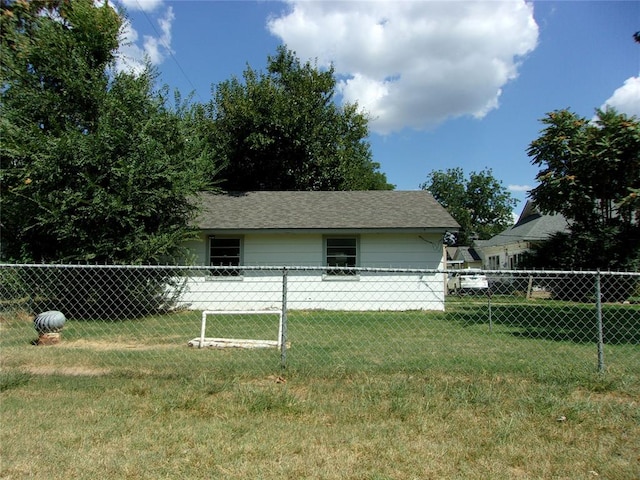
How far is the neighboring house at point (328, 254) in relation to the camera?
12297 millimetres

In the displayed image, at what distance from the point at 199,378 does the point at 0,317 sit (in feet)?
22.8

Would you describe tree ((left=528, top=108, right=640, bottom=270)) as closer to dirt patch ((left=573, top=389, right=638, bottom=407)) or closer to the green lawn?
the green lawn

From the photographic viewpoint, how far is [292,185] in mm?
20578

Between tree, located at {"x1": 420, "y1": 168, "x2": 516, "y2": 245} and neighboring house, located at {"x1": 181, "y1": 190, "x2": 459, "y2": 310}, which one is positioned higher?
tree, located at {"x1": 420, "y1": 168, "x2": 516, "y2": 245}

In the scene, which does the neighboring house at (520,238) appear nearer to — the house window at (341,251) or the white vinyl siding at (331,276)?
the white vinyl siding at (331,276)

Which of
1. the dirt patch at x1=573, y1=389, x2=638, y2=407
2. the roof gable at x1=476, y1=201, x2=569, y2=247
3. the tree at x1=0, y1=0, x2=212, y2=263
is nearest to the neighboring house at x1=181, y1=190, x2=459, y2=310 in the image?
the tree at x1=0, y1=0, x2=212, y2=263

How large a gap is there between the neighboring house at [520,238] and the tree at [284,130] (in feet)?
39.8

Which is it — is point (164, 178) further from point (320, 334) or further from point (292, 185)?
point (292, 185)

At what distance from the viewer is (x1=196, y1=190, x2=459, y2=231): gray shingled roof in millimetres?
12336

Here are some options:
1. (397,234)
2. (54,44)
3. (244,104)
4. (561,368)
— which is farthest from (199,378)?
(244,104)

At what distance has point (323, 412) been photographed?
3910 millimetres

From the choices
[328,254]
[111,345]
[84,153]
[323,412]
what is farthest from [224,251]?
[323,412]

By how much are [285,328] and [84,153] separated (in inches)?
290

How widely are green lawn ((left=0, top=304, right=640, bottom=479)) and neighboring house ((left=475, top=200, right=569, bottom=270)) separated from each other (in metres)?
21.0
